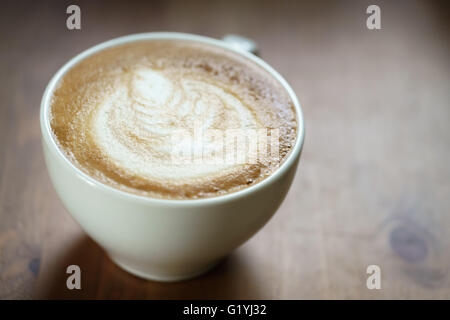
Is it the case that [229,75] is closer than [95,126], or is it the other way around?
[95,126]

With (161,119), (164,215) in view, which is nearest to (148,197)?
(164,215)

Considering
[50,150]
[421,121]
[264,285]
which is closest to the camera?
[50,150]

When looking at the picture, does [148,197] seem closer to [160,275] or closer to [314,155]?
[160,275]

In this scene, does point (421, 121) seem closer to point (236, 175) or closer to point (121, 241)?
point (236, 175)

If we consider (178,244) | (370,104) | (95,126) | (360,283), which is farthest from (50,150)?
(370,104)

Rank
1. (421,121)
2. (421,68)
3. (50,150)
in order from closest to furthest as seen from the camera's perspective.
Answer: (50,150) < (421,121) < (421,68)

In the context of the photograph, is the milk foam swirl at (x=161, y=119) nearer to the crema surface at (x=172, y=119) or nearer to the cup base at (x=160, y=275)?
the crema surface at (x=172, y=119)

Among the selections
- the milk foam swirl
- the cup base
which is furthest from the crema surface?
the cup base
